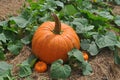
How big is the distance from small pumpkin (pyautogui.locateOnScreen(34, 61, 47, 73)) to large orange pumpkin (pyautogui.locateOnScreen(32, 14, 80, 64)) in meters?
0.06

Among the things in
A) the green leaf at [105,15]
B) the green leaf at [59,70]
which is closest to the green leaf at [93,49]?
the green leaf at [59,70]

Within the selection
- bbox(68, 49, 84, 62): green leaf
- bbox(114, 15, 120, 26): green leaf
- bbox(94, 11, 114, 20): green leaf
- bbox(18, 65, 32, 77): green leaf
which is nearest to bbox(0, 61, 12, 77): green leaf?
bbox(18, 65, 32, 77): green leaf

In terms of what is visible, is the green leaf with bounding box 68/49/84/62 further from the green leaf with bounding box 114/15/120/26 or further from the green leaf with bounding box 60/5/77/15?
the green leaf with bounding box 114/15/120/26

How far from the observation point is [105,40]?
14.4 ft

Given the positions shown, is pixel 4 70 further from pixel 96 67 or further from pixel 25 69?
pixel 96 67

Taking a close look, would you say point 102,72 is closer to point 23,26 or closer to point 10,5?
point 23,26

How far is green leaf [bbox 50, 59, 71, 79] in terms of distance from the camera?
152 inches

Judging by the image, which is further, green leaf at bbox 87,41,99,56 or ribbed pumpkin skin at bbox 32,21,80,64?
green leaf at bbox 87,41,99,56

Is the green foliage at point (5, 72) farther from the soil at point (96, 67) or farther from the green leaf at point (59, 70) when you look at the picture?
the green leaf at point (59, 70)

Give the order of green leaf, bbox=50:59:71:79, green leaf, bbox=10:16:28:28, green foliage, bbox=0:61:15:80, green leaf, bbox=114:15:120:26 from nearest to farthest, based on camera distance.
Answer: green foliage, bbox=0:61:15:80 < green leaf, bbox=50:59:71:79 < green leaf, bbox=10:16:28:28 < green leaf, bbox=114:15:120:26

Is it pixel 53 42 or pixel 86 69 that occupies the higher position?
pixel 53 42

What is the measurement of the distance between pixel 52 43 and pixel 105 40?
762 mm

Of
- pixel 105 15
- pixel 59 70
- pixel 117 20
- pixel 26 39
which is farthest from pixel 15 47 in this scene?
pixel 117 20

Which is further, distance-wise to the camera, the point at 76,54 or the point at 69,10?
the point at 69,10
